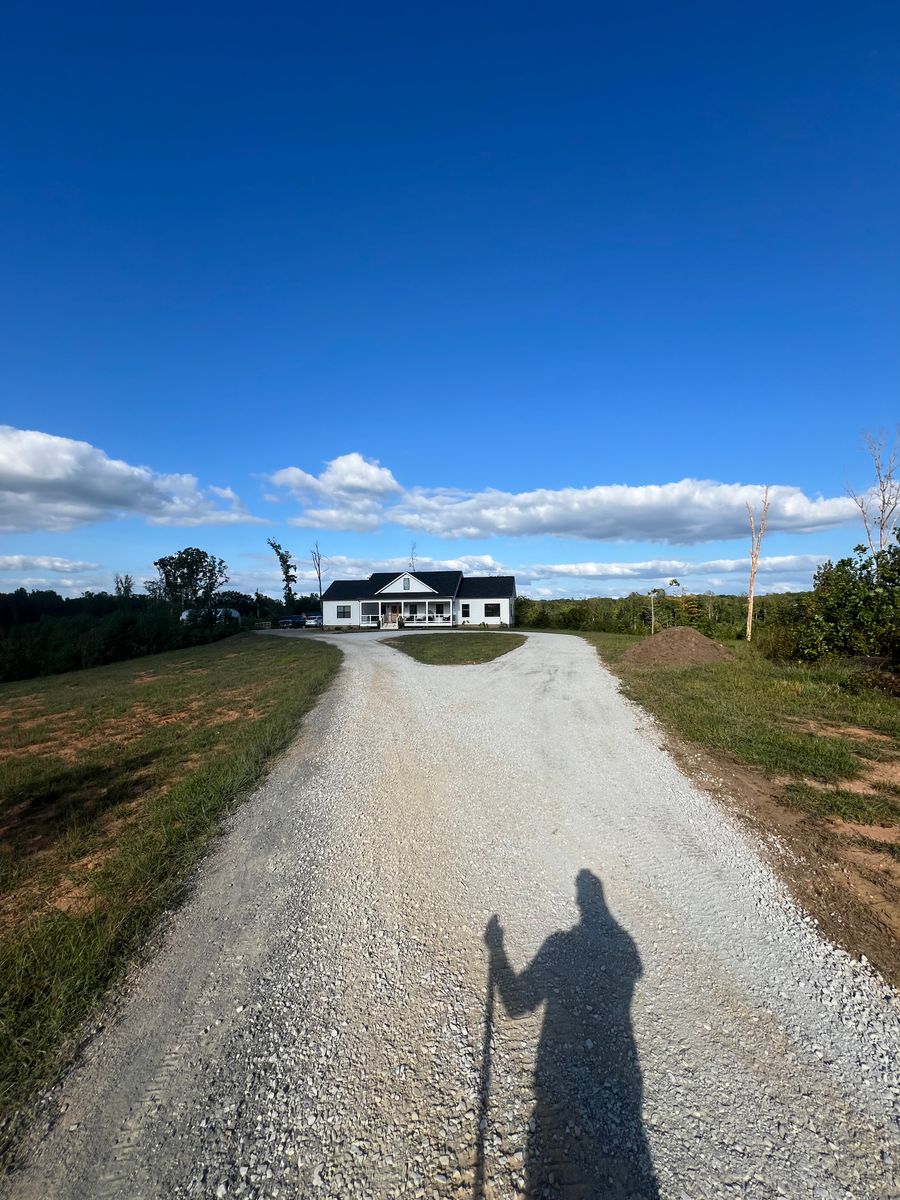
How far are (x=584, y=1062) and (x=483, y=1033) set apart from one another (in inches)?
20.8

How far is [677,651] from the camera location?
1675 cm

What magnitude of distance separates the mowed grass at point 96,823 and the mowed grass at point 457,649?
543 centimetres

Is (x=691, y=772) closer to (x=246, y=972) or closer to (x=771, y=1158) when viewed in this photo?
(x=771, y=1158)

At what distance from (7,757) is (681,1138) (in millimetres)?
10815

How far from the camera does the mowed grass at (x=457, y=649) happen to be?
18031 millimetres

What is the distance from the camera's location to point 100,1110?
2.41m

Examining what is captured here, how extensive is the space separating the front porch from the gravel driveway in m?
40.2

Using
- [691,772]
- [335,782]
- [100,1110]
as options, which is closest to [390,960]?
[100,1110]

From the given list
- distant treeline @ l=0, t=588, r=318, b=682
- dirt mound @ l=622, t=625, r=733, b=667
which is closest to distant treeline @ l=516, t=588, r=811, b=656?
dirt mound @ l=622, t=625, r=733, b=667

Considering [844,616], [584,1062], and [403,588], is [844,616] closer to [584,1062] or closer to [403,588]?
[584,1062]

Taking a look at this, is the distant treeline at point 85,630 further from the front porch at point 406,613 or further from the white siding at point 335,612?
the front porch at point 406,613

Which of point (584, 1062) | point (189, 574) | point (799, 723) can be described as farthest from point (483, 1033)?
point (189, 574)

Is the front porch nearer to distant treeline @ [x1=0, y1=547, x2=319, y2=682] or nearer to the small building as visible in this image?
the small building

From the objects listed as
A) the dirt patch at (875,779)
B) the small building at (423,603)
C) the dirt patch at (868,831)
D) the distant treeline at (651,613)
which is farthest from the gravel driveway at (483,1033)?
the small building at (423,603)
